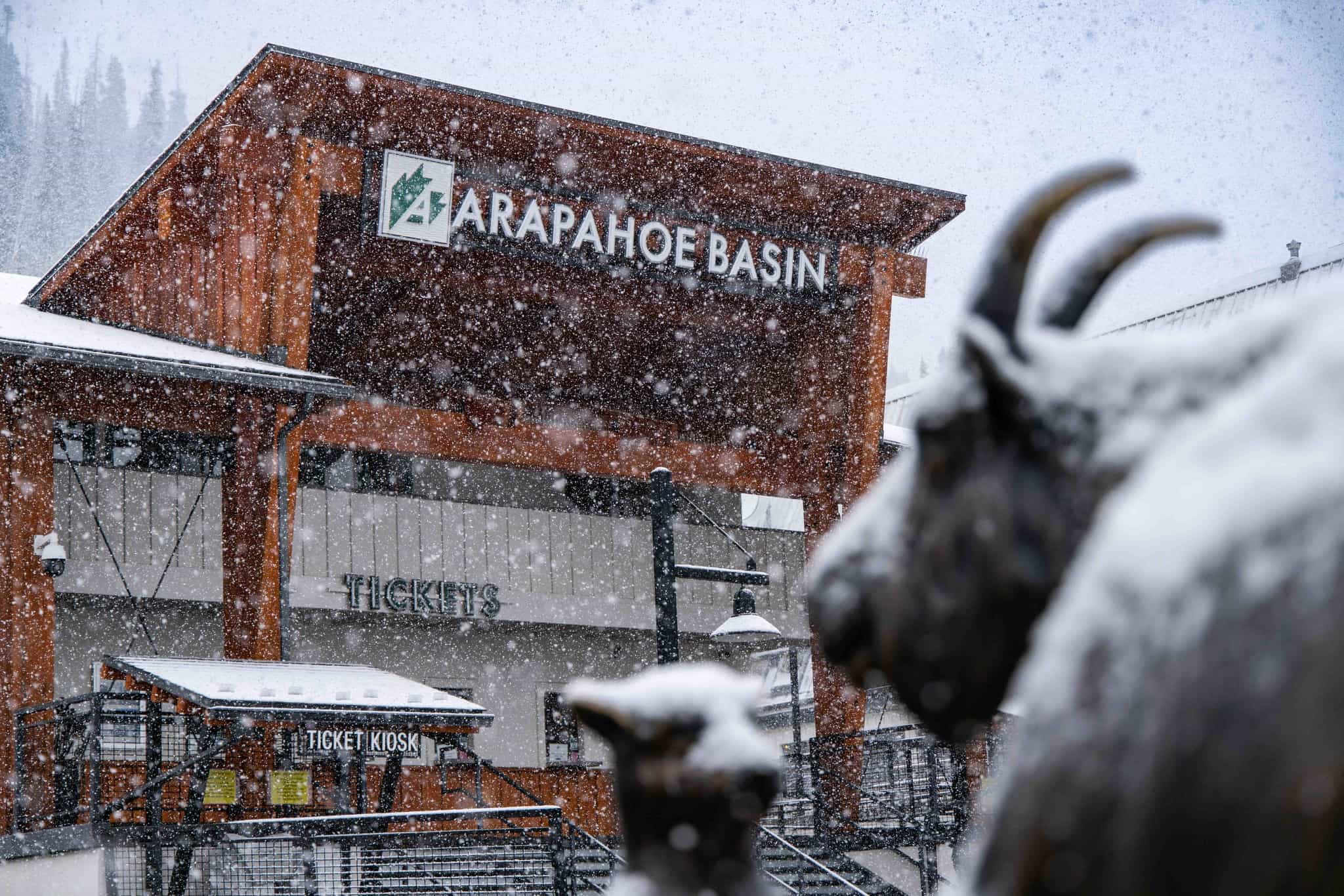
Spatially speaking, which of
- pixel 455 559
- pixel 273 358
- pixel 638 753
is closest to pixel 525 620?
pixel 455 559

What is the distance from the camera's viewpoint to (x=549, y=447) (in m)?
19.8

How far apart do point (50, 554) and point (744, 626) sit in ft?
21.4

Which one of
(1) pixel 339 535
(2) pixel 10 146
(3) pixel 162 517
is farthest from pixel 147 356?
(2) pixel 10 146

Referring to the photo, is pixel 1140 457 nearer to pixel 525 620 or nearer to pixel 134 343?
pixel 134 343

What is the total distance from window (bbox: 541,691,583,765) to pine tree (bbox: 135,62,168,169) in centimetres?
8575

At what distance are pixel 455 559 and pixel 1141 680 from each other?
19904mm

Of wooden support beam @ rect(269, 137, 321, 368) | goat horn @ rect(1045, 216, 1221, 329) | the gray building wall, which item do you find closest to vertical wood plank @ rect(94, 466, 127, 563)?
the gray building wall

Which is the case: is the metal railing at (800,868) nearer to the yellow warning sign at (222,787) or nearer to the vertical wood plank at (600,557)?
the yellow warning sign at (222,787)

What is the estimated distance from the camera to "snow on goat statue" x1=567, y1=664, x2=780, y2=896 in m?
3.15

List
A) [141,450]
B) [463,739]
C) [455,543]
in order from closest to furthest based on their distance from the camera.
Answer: [463,739] < [141,450] < [455,543]

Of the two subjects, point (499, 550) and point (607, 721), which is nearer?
point (607, 721)

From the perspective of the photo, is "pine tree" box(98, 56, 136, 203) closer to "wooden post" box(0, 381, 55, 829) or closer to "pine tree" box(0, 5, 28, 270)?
"pine tree" box(0, 5, 28, 270)

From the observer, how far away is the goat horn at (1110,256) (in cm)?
276

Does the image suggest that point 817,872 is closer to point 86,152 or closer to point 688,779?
point 688,779
